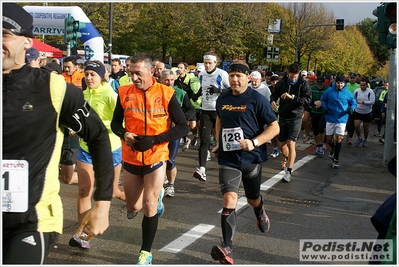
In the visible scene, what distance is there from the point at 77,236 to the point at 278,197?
144 inches

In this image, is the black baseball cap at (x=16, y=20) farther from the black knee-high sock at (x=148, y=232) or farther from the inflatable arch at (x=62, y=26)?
the inflatable arch at (x=62, y=26)

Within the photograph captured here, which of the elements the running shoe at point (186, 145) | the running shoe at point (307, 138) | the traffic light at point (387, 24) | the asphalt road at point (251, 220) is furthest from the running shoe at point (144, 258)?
the running shoe at point (307, 138)

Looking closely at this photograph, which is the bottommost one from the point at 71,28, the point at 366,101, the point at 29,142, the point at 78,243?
the point at 78,243

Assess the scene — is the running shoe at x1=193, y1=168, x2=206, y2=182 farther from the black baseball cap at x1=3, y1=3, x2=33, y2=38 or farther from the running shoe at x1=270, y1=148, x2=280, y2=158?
the black baseball cap at x1=3, y1=3, x2=33, y2=38

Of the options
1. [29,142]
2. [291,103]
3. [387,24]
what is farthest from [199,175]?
[29,142]

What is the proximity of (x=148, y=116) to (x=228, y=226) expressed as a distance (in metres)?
1.29

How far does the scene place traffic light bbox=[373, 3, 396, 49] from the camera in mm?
8945

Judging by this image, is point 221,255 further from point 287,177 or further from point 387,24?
point 387,24

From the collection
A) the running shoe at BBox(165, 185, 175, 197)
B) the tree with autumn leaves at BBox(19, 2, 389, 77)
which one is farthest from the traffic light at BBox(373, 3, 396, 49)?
the tree with autumn leaves at BBox(19, 2, 389, 77)

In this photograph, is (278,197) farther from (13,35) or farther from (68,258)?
(13,35)

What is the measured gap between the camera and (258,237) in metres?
5.99

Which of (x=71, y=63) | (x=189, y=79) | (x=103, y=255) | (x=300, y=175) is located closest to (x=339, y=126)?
(x=300, y=175)

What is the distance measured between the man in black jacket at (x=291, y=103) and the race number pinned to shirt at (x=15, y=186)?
24.0ft

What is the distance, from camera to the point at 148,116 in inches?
210
